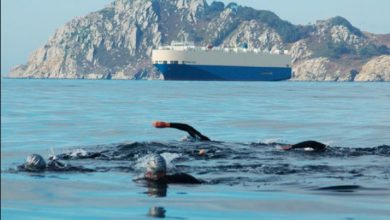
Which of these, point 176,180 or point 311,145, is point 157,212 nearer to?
point 176,180

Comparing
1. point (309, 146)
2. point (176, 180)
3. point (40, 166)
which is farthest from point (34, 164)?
point (309, 146)

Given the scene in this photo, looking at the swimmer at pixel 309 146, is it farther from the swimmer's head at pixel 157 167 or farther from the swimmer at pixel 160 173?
the swimmer's head at pixel 157 167

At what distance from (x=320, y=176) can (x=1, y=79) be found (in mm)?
13758

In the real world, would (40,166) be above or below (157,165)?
below

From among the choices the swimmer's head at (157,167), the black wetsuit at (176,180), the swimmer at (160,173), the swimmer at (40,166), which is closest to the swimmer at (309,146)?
the swimmer at (40,166)

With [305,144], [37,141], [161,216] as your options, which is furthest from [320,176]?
[37,141]

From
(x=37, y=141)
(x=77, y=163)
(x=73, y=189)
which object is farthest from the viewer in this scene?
(x=37, y=141)

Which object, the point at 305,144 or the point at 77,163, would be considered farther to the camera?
the point at 305,144

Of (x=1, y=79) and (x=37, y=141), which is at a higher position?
(x=1, y=79)

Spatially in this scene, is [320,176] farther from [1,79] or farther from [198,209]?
[1,79]

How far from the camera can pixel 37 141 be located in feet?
91.9

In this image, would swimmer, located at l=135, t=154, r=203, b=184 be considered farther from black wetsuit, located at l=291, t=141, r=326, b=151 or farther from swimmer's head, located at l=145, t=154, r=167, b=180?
black wetsuit, located at l=291, t=141, r=326, b=151

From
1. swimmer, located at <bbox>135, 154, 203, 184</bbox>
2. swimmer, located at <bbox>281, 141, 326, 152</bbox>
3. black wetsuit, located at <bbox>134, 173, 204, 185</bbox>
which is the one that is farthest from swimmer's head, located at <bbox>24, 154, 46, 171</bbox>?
swimmer, located at <bbox>281, 141, 326, 152</bbox>

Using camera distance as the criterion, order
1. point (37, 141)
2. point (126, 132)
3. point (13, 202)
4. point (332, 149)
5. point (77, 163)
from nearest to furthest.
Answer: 1. point (13, 202)
2. point (77, 163)
3. point (332, 149)
4. point (37, 141)
5. point (126, 132)
